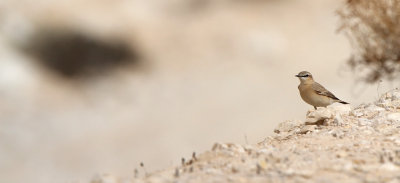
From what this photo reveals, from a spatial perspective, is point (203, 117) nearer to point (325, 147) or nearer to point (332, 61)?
point (332, 61)

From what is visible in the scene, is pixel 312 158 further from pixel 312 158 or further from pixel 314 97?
pixel 314 97

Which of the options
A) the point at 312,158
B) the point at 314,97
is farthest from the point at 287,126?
the point at 312,158

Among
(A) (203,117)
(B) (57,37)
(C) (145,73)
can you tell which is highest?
(B) (57,37)

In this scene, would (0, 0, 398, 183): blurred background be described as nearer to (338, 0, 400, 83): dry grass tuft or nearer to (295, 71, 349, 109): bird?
(338, 0, 400, 83): dry grass tuft

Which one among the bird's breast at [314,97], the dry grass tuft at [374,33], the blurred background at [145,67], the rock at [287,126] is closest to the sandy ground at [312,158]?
the rock at [287,126]

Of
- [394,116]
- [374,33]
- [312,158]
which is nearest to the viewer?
[312,158]

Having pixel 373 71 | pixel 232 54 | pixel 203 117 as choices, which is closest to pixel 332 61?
A: pixel 232 54
